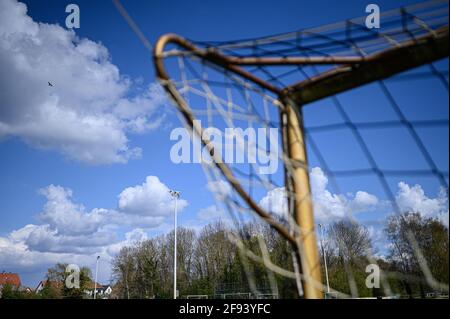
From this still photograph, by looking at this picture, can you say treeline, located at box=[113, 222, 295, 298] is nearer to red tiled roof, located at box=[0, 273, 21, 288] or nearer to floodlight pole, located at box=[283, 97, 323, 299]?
floodlight pole, located at box=[283, 97, 323, 299]

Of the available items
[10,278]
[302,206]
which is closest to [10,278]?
[10,278]

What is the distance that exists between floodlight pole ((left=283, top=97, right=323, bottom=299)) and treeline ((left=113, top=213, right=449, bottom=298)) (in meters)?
14.9

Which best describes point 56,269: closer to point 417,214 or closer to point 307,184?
point 417,214

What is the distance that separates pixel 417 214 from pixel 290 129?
31.4 meters

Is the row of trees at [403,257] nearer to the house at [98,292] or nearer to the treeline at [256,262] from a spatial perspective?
the treeline at [256,262]

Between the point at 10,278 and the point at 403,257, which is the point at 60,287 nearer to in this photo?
the point at 10,278

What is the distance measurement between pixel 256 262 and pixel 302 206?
96.8 feet

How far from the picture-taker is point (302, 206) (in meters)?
4.80

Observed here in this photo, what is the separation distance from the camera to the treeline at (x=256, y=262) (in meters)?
27.8

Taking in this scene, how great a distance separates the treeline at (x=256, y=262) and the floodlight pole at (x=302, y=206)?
14935mm

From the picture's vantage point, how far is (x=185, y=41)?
4.63m
